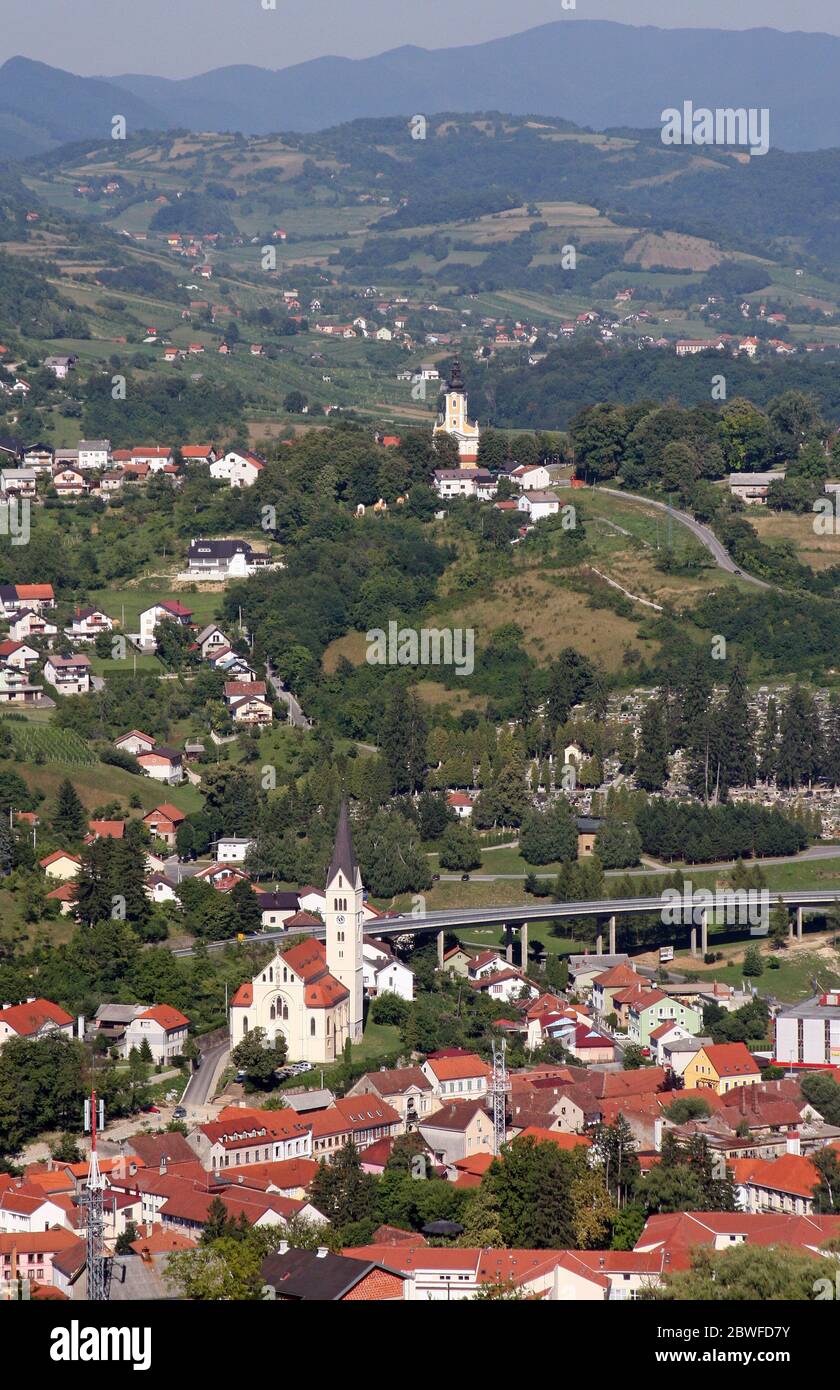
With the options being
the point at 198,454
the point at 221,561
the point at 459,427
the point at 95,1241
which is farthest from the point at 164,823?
the point at 198,454

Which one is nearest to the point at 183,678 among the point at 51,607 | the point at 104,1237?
the point at 51,607

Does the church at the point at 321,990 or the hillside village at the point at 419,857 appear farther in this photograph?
the church at the point at 321,990

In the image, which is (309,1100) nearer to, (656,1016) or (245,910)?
(656,1016)

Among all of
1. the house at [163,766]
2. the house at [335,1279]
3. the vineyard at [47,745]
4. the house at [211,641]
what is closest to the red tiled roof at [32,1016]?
the vineyard at [47,745]

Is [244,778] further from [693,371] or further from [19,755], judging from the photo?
[693,371]

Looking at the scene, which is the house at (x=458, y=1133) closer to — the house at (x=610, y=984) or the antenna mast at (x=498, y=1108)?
the antenna mast at (x=498, y=1108)
